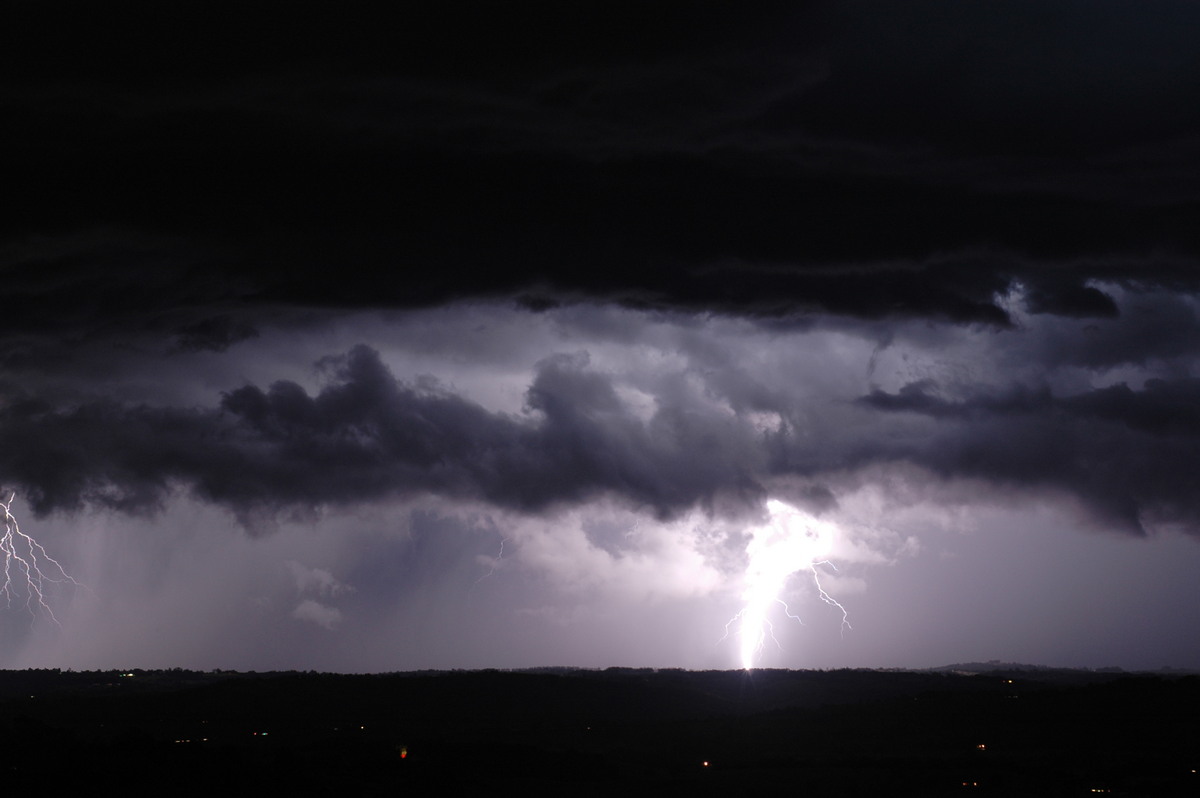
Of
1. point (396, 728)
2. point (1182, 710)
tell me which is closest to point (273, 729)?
point (396, 728)

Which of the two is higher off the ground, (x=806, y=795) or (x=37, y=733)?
(x=37, y=733)

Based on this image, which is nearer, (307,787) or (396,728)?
(307,787)

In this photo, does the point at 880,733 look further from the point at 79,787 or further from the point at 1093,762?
the point at 79,787

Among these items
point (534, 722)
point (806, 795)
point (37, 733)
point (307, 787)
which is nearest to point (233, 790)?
point (307, 787)

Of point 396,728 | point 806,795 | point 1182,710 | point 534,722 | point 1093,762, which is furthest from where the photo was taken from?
point 534,722

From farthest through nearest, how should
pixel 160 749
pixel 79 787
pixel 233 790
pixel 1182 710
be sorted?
pixel 1182 710
pixel 160 749
pixel 233 790
pixel 79 787

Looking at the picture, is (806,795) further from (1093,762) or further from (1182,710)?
(1182,710)
